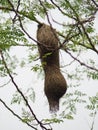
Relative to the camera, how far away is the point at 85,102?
657 centimetres

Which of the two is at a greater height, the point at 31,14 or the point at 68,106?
the point at 31,14

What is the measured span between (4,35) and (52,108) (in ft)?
2.63

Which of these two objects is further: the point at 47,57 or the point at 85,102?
the point at 85,102

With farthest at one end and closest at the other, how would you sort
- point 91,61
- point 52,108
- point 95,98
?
point 95,98 → point 91,61 → point 52,108

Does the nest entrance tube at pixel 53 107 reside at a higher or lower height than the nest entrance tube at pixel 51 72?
lower

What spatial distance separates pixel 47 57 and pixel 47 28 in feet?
0.71

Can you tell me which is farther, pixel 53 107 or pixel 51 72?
pixel 51 72

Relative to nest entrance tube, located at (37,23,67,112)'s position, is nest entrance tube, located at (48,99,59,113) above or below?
below

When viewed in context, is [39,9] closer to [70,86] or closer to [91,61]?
[91,61]

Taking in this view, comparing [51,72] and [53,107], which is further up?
[51,72]

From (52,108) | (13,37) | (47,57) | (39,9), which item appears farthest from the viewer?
(39,9)

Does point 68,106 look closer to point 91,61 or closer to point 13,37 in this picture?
point 91,61

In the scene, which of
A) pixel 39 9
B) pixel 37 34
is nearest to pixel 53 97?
pixel 37 34

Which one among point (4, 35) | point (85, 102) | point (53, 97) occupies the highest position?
point (4, 35)
